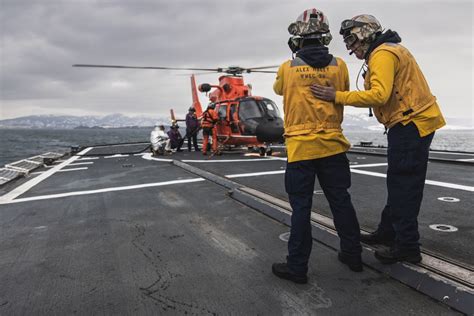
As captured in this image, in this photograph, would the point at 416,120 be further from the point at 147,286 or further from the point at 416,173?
the point at 147,286

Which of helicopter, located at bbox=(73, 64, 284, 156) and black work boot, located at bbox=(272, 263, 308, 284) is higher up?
helicopter, located at bbox=(73, 64, 284, 156)

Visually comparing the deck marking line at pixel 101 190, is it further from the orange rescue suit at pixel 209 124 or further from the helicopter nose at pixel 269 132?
the orange rescue suit at pixel 209 124

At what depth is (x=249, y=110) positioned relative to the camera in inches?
477

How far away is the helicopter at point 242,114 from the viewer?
37.1 ft

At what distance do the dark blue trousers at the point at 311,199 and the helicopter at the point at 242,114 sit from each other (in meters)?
8.52

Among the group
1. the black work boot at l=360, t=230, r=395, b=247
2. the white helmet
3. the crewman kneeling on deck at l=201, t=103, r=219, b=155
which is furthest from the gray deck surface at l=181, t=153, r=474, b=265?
the crewman kneeling on deck at l=201, t=103, r=219, b=155

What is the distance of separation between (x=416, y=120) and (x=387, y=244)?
1152 millimetres

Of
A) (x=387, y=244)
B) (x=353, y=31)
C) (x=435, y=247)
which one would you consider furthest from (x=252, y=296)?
(x=353, y=31)

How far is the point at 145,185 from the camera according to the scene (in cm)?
642

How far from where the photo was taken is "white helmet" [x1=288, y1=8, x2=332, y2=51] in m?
2.55

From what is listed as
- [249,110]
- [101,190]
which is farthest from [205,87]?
[101,190]

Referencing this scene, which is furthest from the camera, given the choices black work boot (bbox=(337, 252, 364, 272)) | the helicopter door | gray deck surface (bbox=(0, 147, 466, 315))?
the helicopter door

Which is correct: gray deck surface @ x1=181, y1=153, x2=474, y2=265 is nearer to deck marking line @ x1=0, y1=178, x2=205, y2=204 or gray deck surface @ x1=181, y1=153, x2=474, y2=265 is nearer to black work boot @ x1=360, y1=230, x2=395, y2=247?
black work boot @ x1=360, y1=230, x2=395, y2=247

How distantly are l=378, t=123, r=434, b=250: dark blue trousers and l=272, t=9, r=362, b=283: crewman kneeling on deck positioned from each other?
1.11 feet
